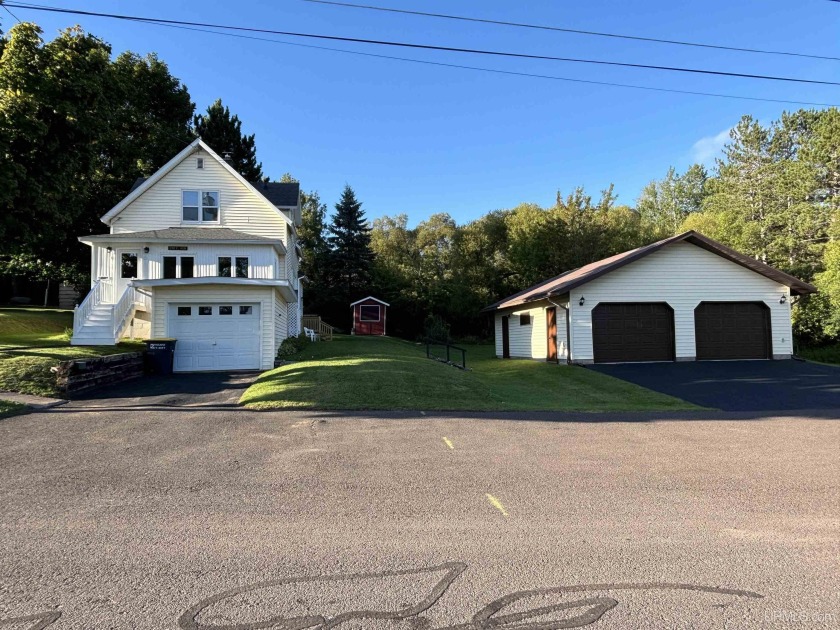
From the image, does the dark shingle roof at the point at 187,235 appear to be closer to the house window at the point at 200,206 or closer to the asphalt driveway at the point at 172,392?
the house window at the point at 200,206

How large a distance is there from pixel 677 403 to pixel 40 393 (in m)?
14.3

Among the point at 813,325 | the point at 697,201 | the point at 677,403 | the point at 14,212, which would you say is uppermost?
the point at 697,201

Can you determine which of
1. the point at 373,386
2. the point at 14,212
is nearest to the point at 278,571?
the point at 373,386

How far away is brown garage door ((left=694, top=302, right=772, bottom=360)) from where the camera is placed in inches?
756

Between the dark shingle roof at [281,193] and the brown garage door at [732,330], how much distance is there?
61.4 feet

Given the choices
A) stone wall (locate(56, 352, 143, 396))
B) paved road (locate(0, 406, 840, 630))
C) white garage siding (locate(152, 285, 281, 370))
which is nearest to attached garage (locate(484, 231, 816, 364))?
white garage siding (locate(152, 285, 281, 370))

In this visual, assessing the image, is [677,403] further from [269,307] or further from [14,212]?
[14,212]

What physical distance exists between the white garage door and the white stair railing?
4.99 feet

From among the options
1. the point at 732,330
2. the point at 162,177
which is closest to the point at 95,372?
the point at 162,177

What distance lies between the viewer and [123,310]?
17250 mm

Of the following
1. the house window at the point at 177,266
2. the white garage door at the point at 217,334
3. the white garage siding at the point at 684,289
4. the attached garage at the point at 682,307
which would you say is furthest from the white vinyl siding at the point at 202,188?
the white garage siding at the point at 684,289

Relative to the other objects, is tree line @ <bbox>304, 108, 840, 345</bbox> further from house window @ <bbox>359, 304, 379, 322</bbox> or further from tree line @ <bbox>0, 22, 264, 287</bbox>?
tree line @ <bbox>0, 22, 264, 287</bbox>

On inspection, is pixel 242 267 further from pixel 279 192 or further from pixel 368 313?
pixel 368 313

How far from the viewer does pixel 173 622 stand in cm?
270
